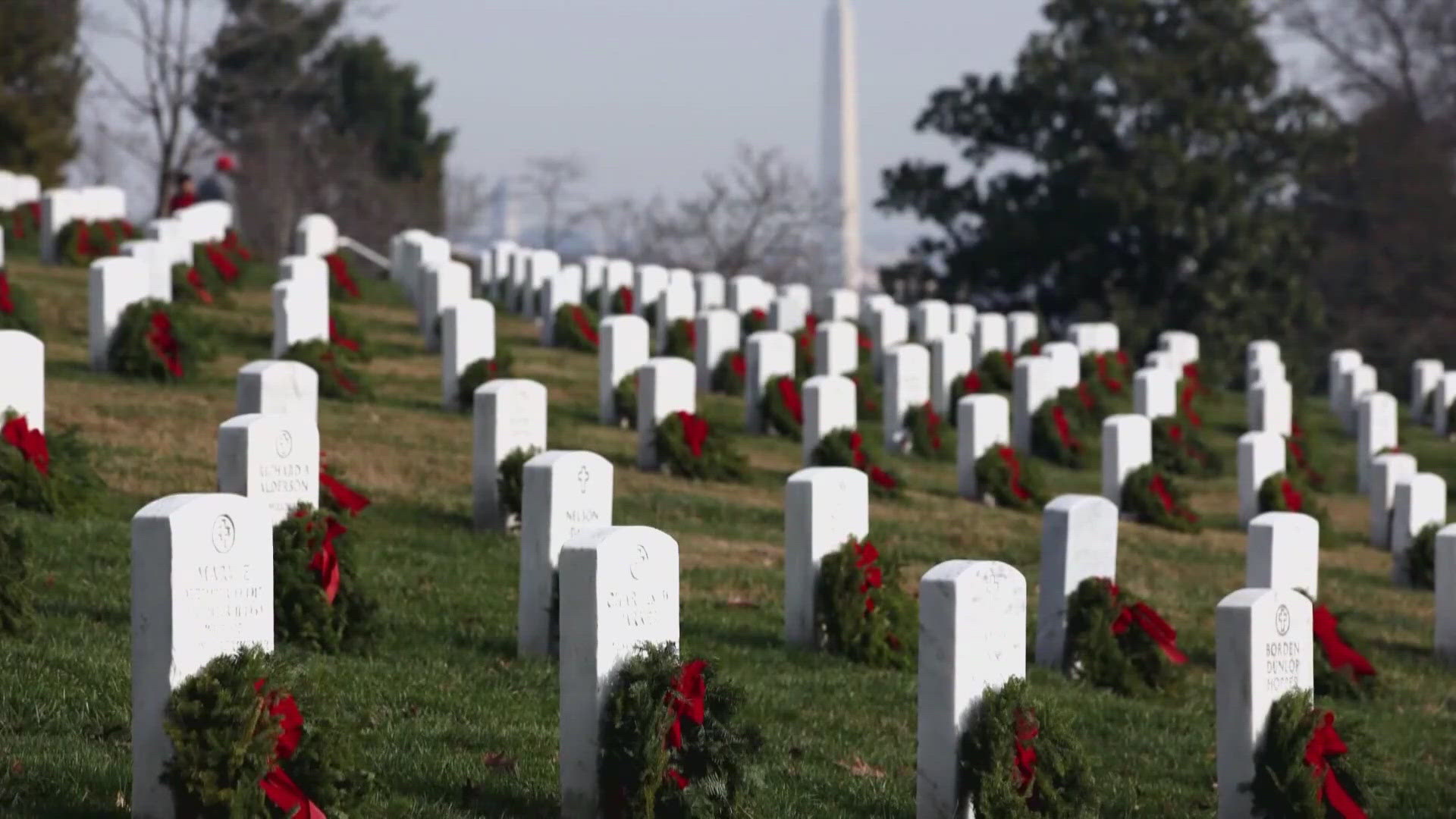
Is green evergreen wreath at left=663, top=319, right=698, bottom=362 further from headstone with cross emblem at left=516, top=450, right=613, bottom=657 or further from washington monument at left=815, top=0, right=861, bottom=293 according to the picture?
washington monument at left=815, top=0, right=861, bottom=293

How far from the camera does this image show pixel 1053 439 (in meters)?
21.1

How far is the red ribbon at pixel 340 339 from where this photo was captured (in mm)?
19797

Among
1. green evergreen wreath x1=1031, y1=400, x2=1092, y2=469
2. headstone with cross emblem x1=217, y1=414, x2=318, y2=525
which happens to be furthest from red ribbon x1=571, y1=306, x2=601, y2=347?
headstone with cross emblem x1=217, y1=414, x2=318, y2=525

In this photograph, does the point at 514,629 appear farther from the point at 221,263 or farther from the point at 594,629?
the point at 221,263

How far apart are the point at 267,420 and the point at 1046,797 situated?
3927mm

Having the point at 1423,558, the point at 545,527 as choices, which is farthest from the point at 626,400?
the point at 545,527

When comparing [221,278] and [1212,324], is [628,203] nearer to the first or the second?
[1212,324]

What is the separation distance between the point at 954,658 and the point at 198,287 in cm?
1552

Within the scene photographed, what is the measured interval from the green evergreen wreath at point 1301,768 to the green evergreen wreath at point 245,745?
3753mm

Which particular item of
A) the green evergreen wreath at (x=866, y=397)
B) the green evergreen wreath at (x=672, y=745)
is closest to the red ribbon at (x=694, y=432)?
the green evergreen wreath at (x=866, y=397)

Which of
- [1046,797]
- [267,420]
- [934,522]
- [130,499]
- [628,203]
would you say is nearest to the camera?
[1046,797]

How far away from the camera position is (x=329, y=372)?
17.8 meters

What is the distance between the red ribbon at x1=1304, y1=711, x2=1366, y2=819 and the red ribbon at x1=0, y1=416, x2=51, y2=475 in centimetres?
685

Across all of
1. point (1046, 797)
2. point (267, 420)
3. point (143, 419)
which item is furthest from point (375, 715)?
point (143, 419)
